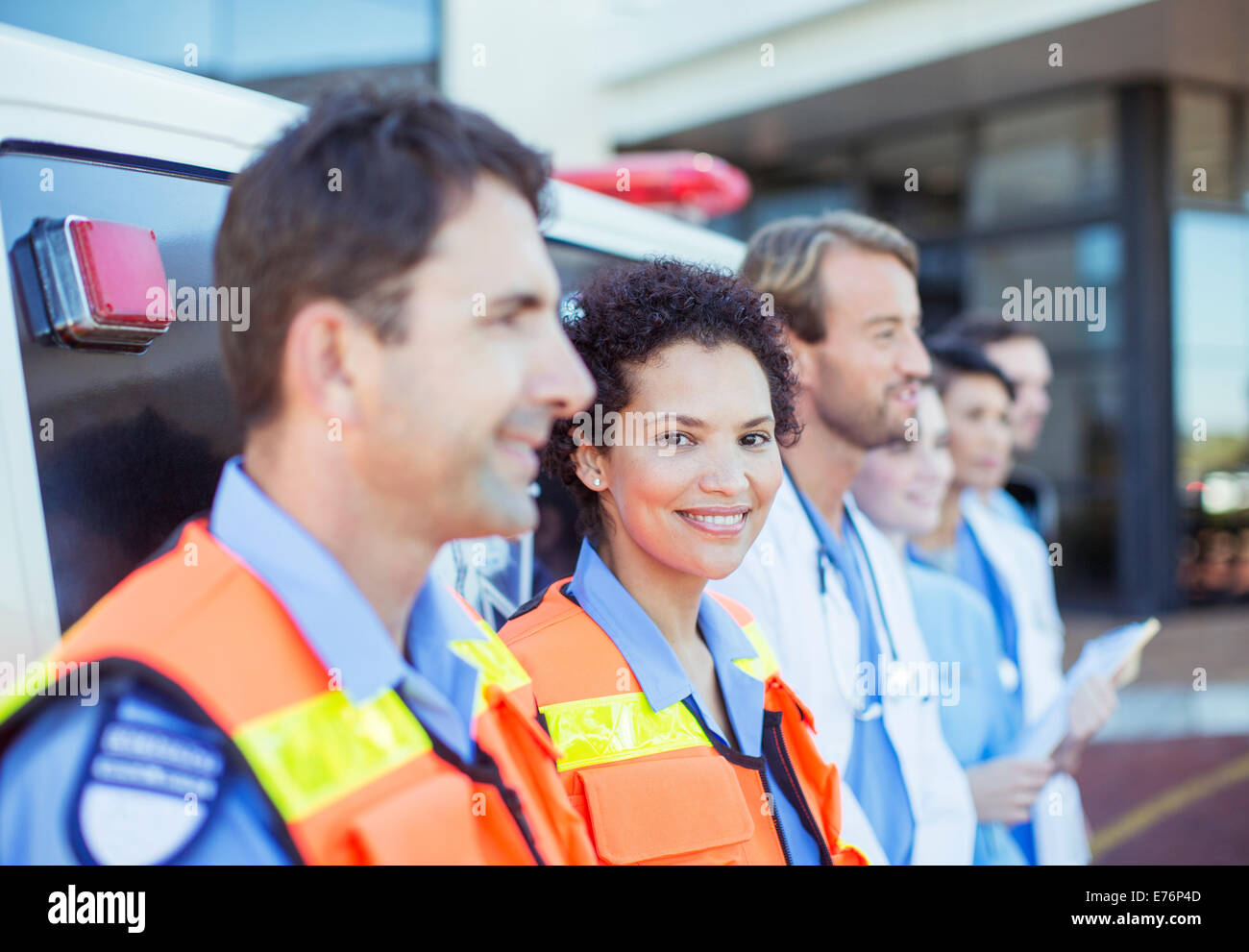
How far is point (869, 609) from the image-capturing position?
2.27 m

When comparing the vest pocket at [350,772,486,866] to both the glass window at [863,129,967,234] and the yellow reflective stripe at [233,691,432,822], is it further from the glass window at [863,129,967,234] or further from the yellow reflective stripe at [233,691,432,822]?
the glass window at [863,129,967,234]

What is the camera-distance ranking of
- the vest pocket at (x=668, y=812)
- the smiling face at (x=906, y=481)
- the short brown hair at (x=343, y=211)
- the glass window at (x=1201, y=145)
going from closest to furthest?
1. the short brown hair at (x=343, y=211)
2. the vest pocket at (x=668, y=812)
3. the smiling face at (x=906, y=481)
4. the glass window at (x=1201, y=145)

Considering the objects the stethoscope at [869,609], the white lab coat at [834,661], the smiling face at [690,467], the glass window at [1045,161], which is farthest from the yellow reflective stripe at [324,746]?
the glass window at [1045,161]

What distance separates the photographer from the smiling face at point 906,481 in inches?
111

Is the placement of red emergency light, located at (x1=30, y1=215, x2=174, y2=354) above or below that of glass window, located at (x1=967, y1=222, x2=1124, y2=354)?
below

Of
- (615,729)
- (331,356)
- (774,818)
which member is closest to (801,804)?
(774,818)

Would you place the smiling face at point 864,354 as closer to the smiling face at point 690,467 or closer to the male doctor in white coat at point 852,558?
the male doctor in white coat at point 852,558

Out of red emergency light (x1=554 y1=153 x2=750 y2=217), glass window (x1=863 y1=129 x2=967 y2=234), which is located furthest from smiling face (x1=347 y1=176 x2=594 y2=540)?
glass window (x1=863 y1=129 x2=967 y2=234)

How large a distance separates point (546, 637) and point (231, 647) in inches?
22.0

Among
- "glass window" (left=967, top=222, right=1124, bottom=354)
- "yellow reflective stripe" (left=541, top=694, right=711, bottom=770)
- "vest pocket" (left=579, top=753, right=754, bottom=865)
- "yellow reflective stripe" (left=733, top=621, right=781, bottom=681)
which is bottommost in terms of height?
"vest pocket" (left=579, top=753, right=754, bottom=865)

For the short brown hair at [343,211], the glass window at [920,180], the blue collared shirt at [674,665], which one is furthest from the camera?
the glass window at [920,180]

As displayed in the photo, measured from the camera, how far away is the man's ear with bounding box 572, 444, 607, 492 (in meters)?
1.56

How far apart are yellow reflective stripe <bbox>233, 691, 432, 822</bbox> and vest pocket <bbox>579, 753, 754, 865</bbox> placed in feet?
1.12

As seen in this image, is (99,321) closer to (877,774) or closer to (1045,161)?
(877,774)
